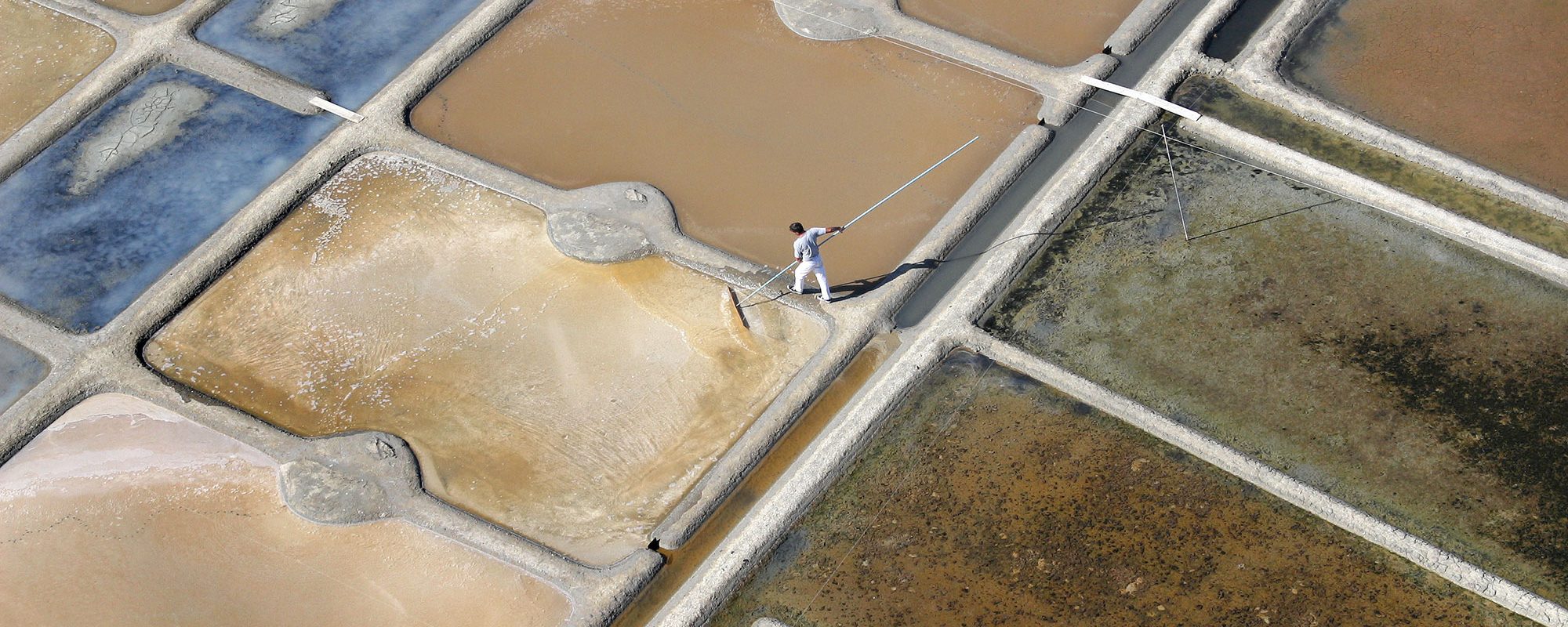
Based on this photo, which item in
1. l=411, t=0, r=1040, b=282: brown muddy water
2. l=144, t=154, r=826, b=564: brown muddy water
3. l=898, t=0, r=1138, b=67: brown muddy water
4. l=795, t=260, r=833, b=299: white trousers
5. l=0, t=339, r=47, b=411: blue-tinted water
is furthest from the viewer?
l=898, t=0, r=1138, b=67: brown muddy water

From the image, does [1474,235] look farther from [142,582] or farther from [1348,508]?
[142,582]

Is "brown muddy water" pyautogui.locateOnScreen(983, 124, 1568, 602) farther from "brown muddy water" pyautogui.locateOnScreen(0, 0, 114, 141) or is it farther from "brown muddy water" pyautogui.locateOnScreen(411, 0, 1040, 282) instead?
"brown muddy water" pyautogui.locateOnScreen(0, 0, 114, 141)

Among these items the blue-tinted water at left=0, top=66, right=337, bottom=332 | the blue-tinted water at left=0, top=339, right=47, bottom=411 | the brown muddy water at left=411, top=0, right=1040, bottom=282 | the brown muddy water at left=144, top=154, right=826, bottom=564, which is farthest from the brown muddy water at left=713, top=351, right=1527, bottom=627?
the blue-tinted water at left=0, top=66, right=337, bottom=332

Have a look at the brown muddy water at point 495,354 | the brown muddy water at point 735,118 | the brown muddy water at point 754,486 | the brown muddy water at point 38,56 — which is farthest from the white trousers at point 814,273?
the brown muddy water at point 38,56

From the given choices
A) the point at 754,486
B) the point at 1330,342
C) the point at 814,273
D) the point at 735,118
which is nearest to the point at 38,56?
the point at 735,118

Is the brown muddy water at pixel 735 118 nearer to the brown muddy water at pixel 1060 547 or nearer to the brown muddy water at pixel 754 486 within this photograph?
the brown muddy water at pixel 754 486

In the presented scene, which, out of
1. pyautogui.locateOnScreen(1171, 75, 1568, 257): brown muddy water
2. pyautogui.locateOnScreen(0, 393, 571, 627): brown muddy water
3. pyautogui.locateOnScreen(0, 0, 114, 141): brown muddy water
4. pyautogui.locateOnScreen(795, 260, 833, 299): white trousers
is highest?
pyautogui.locateOnScreen(1171, 75, 1568, 257): brown muddy water
